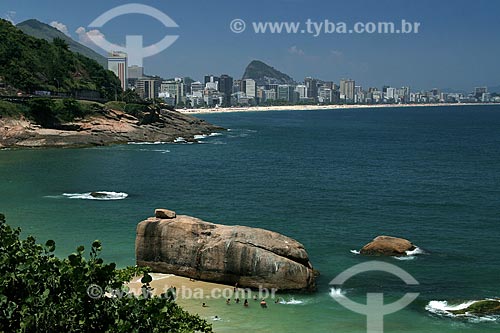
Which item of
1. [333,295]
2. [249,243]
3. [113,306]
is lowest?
[333,295]

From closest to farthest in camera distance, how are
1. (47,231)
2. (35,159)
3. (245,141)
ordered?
(47,231) → (35,159) → (245,141)

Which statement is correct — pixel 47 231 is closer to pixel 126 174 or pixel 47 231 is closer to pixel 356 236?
pixel 356 236

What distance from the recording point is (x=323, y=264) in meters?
40.9

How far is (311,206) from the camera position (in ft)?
198

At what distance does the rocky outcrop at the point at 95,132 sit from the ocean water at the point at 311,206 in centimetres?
523

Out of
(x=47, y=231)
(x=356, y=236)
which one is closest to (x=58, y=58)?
(x=47, y=231)

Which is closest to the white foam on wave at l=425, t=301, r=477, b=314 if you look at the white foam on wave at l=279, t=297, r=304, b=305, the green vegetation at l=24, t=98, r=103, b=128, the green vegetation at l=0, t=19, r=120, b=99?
the white foam on wave at l=279, t=297, r=304, b=305

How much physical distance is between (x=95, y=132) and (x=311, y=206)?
6710 centimetres

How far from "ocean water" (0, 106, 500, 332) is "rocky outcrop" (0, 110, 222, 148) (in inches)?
206

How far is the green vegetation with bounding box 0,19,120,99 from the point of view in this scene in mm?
124812

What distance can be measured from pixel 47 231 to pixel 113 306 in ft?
116

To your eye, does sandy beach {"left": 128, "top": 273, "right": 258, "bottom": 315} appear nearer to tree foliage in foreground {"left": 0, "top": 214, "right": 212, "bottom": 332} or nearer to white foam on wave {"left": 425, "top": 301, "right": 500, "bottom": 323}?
white foam on wave {"left": 425, "top": 301, "right": 500, "bottom": 323}

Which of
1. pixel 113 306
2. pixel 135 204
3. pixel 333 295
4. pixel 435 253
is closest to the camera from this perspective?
pixel 113 306

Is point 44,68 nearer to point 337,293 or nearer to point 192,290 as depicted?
point 192,290
